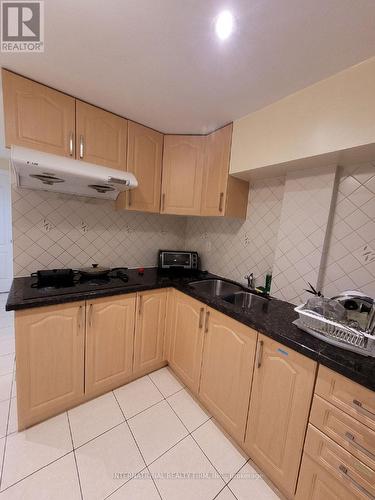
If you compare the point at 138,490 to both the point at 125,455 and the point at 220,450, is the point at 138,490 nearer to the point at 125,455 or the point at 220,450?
the point at 125,455

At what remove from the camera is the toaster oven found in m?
2.15

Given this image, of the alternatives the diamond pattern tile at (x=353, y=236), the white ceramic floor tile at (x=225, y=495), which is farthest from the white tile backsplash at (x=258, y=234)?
the white ceramic floor tile at (x=225, y=495)

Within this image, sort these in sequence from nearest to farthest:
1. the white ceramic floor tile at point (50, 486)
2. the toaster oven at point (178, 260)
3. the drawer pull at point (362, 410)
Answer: the drawer pull at point (362, 410)
the white ceramic floor tile at point (50, 486)
the toaster oven at point (178, 260)

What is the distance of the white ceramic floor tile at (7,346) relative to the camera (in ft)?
6.65

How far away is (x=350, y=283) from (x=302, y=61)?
1.25 meters

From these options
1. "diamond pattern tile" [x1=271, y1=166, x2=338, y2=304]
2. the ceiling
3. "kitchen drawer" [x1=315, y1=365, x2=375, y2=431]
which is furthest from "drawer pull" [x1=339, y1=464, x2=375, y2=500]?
the ceiling

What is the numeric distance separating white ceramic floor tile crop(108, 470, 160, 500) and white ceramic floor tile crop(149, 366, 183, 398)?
565 millimetres

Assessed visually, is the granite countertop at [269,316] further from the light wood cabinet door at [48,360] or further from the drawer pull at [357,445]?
the drawer pull at [357,445]

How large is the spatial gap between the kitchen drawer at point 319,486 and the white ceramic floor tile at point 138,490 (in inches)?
27.8

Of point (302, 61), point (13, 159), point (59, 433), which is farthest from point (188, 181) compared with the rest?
point (59, 433)

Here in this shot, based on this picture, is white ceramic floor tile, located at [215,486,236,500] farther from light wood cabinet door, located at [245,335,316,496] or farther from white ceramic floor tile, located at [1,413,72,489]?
white ceramic floor tile, located at [1,413,72,489]

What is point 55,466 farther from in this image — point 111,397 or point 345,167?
point 345,167

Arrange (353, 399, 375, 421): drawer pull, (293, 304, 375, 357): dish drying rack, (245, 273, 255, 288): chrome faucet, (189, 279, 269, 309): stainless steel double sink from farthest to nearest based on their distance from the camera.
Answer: (245, 273, 255, 288): chrome faucet, (189, 279, 269, 309): stainless steel double sink, (293, 304, 375, 357): dish drying rack, (353, 399, 375, 421): drawer pull

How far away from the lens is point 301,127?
47.2 inches
